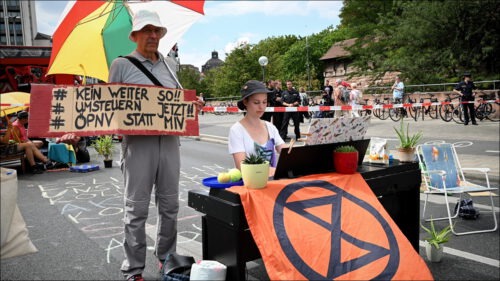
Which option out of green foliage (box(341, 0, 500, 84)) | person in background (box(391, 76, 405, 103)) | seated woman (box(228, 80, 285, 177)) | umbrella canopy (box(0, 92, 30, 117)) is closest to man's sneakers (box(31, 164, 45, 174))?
seated woman (box(228, 80, 285, 177))

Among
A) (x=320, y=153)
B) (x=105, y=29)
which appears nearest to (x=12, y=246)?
(x=320, y=153)

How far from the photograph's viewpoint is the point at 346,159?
3365 millimetres

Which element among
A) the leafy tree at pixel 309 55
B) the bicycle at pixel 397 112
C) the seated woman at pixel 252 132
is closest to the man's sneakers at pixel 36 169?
the seated woman at pixel 252 132

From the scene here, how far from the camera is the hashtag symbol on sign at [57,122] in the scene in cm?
267

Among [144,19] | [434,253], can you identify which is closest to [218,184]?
[144,19]

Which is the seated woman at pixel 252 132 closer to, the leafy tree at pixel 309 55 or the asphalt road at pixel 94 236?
the asphalt road at pixel 94 236

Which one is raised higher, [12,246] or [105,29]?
[105,29]

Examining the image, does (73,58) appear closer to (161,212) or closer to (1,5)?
(161,212)

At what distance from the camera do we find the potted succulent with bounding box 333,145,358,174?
3.37 m

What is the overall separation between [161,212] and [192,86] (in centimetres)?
8429

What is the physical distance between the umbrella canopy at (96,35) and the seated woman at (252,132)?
3.75 ft

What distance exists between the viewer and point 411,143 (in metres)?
4.14

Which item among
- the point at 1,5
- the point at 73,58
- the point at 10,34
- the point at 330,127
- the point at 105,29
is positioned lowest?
the point at 330,127

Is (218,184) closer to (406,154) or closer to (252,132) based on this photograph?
(252,132)
